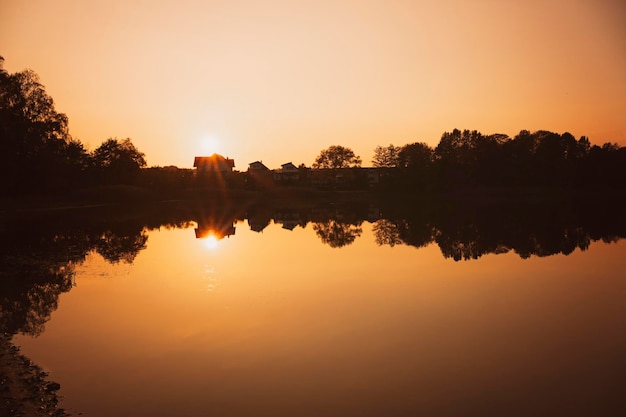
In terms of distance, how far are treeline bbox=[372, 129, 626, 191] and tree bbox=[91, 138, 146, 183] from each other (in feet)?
212

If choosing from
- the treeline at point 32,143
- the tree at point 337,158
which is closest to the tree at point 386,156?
the tree at point 337,158

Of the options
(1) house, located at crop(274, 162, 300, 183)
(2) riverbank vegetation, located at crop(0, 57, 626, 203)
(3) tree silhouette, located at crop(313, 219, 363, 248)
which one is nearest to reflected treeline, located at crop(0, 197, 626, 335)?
(3) tree silhouette, located at crop(313, 219, 363, 248)

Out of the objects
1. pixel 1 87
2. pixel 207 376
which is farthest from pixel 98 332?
pixel 1 87

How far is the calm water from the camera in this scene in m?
9.74

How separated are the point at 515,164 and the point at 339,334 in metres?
111

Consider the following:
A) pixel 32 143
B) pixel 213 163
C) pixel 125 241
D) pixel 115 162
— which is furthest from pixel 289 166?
pixel 125 241

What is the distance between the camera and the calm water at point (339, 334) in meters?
9.74

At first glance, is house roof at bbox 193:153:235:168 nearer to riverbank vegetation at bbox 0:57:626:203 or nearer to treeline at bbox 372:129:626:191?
riverbank vegetation at bbox 0:57:626:203

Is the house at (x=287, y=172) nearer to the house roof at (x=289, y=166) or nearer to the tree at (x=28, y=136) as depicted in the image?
the house roof at (x=289, y=166)

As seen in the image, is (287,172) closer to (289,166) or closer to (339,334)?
(289,166)

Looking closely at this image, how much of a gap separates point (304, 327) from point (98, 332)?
22.3ft

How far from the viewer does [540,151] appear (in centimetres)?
11456

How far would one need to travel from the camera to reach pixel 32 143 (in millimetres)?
69250

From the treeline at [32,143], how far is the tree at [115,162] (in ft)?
32.2
